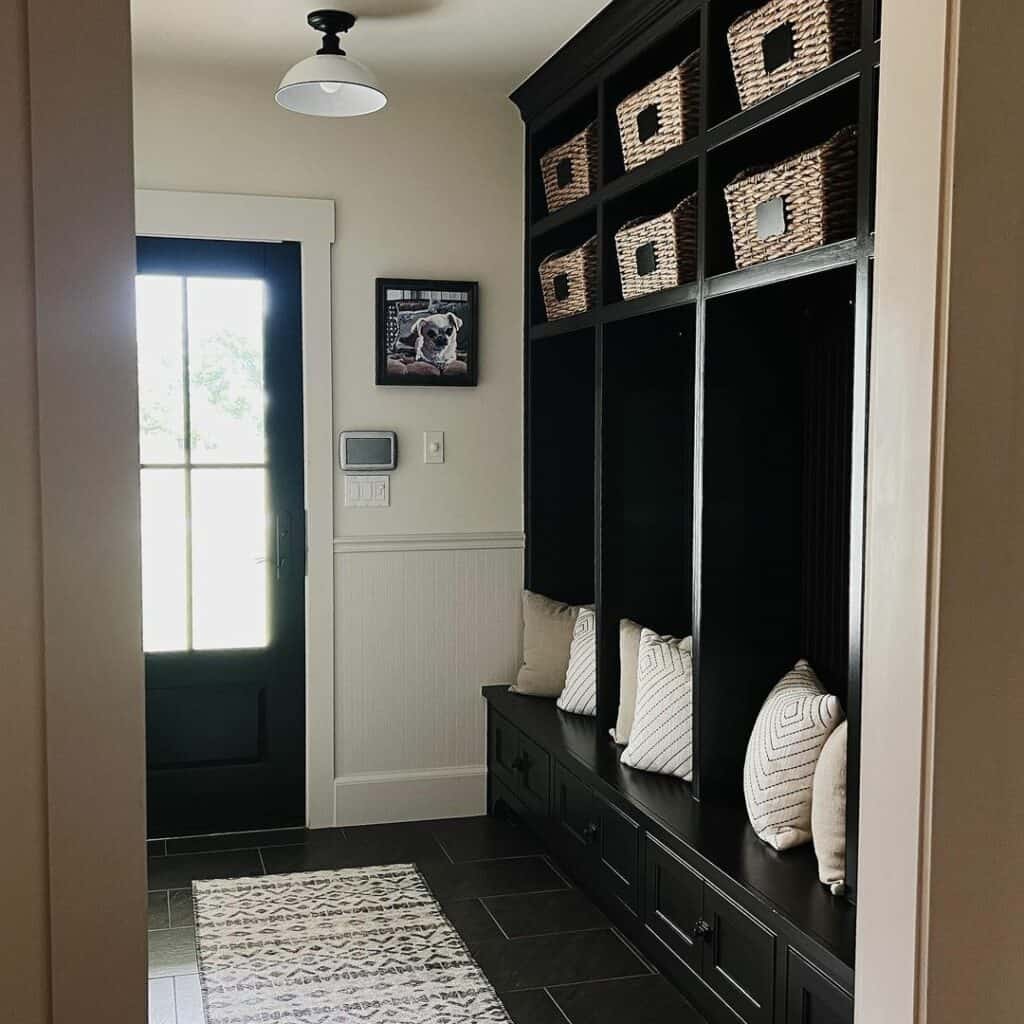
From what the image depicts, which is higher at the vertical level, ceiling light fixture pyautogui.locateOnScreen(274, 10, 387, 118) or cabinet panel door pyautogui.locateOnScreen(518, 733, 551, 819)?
ceiling light fixture pyautogui.locateOnScreen(274, 10, 387, 118)

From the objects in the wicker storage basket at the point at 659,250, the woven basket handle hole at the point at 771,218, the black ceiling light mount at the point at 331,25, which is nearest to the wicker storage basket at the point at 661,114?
the wicker storage basket at the point at 659,250

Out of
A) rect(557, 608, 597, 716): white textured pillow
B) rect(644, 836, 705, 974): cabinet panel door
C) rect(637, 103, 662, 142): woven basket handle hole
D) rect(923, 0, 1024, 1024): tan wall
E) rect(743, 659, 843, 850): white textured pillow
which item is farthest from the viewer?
rect(557, 608, 597, 716): white textured pillow

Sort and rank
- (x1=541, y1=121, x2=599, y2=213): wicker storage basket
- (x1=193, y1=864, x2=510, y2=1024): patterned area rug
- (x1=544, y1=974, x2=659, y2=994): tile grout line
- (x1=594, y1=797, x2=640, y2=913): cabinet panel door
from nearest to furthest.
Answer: (x1=193, y1=864, x2=510, y2=1024): patterned area rug
(x1=544, y1=974, x2=659, y2=994): tile grout line
(x1=594, y1=797, x2=640, y2=913): cabinet panel door
(x1=541, y1=121, x2=599, y2=213): wicker storage basket

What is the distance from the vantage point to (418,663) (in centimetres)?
433

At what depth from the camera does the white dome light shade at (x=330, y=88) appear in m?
3.34

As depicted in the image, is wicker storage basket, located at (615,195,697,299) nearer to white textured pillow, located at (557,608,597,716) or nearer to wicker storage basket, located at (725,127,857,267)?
wicker storage basket, located at (725,127,857,267)

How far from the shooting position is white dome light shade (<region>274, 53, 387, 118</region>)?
131 inches

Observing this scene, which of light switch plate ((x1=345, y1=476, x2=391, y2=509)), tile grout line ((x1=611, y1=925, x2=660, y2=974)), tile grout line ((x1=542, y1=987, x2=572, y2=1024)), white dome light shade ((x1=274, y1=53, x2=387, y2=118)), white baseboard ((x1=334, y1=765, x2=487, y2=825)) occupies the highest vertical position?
white dome light shade ((x1=274, y1=53, x2=387, y2=118))

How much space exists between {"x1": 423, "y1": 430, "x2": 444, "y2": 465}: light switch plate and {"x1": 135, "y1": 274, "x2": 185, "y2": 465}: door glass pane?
2.80 feet

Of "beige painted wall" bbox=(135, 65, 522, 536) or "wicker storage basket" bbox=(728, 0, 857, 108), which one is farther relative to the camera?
"beige painted wall" bbox=(135, 65, 522, 536)

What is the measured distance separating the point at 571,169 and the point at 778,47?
134cm

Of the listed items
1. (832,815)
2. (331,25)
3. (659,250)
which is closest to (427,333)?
(331,25)

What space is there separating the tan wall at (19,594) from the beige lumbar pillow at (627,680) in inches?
102

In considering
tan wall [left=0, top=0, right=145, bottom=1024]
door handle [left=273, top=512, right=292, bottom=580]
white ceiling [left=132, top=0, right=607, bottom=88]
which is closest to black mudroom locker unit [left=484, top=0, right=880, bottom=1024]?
white ceiling [left=132, top=0, right=607, bottom=88]
